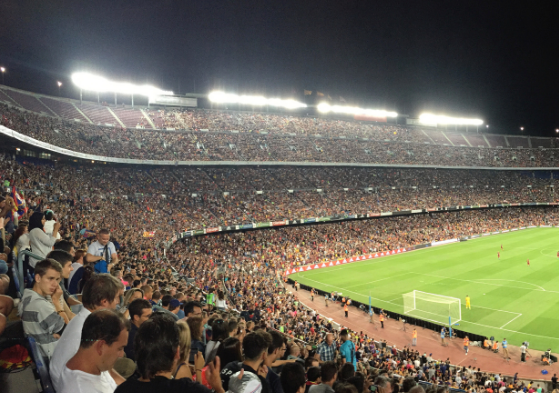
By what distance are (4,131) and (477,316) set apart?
102 ft

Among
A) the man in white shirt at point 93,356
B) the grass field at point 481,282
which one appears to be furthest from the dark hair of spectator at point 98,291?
the grass field at point 481,282

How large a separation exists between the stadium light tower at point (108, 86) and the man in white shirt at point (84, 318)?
46.5 m

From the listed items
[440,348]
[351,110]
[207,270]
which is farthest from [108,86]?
[440,348]

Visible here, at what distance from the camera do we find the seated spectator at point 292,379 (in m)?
3.78

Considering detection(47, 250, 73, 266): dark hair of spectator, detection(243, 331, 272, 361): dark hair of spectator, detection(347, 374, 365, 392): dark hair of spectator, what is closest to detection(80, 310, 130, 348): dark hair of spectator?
detection(243, 331, 272, 361): dark hair of spectator

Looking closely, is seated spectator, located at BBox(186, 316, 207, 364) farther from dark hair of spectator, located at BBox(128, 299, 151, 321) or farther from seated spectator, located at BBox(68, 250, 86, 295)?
seated spectator, located at BBox(68, 250, 86, 295)

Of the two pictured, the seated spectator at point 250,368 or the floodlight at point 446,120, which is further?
the floodlight at point 446,120

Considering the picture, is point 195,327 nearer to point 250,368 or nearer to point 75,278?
point 250,368

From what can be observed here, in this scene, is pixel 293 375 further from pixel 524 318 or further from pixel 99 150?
pixel 99 150

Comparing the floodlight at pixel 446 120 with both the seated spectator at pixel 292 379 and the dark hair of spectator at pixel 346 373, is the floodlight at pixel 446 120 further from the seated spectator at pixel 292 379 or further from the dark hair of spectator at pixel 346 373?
the seated spectator at pixel 292 379

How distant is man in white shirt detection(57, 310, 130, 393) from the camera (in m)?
2.64

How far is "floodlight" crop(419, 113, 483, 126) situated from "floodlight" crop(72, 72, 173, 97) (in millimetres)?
54096

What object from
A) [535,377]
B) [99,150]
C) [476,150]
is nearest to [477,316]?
[535,377]

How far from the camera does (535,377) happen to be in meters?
16.5
